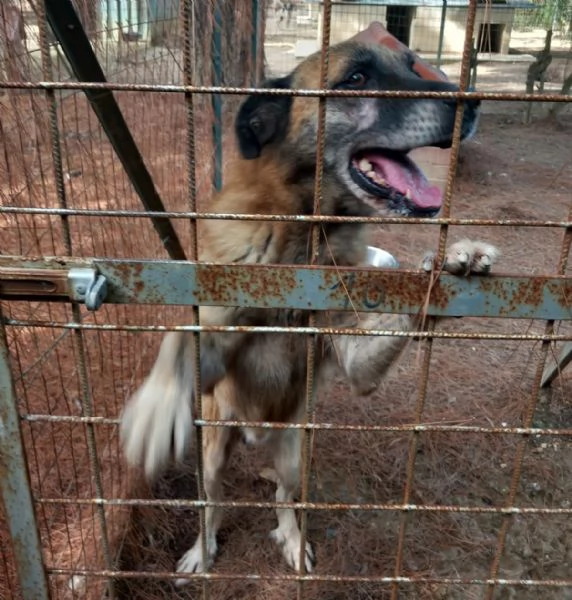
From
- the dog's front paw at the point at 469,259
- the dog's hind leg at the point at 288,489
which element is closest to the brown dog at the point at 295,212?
the dog's hind leg at the point at 288,489

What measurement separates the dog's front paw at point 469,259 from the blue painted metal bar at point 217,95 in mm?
→ 3292

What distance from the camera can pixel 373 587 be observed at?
2699 millimetres

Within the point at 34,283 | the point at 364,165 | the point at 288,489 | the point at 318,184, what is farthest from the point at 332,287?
the point at 288,489

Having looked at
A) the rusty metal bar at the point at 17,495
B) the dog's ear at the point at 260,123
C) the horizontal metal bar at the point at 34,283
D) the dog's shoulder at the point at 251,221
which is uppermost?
the dog's ear at the point at 260,123

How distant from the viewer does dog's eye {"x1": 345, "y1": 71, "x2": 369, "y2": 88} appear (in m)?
2.62

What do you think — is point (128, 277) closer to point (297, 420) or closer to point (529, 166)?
point (297, 420)

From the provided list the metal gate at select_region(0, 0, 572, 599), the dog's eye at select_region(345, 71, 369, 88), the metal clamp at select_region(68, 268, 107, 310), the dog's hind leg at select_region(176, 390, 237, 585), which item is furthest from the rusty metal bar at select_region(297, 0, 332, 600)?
the dog's eye at select_region(345, 71, 369, 88)

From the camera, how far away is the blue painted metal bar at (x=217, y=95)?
4661 mm

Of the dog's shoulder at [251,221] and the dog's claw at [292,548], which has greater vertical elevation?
the dog's shoulder at [251,221]

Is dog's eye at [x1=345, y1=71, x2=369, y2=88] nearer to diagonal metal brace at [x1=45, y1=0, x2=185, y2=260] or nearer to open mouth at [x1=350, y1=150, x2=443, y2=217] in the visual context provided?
open mouth at [x1=350, y1=150, x2=443, y2=217]

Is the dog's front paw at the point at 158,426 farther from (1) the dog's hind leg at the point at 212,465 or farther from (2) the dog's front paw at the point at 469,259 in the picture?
(2) the dog's front paw at the point at 469,259

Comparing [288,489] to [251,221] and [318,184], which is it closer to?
[251,221]

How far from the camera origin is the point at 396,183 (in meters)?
2.31

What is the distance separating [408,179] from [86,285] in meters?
1.32
